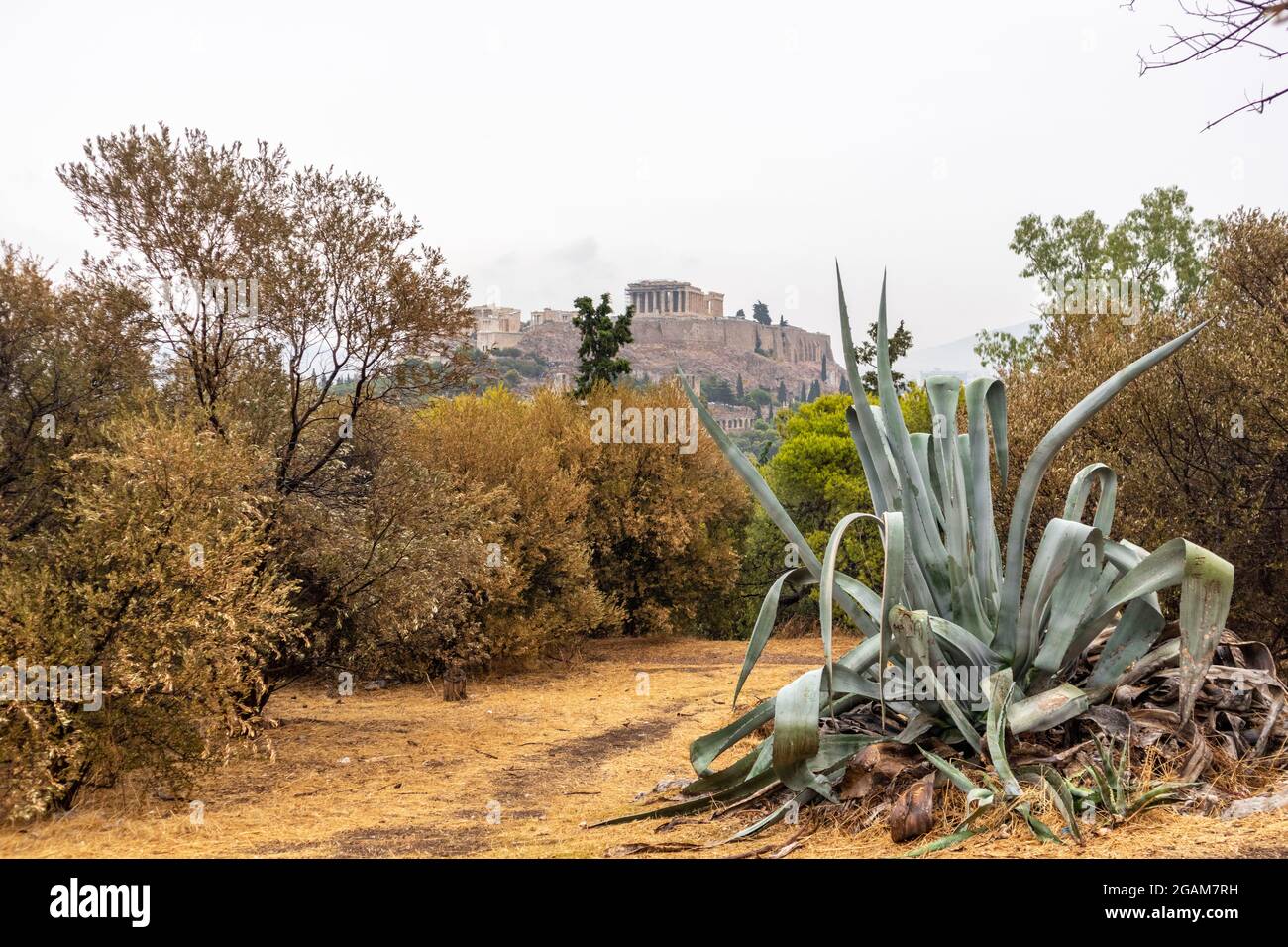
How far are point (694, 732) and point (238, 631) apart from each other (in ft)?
15.6

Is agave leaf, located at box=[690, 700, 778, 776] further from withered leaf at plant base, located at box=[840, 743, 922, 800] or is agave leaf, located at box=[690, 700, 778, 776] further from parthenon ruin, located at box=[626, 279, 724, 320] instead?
parthenon ruin, located at box=[626, 279, 724, 320]

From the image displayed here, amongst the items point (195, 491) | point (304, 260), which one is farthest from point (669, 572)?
point (195, 491)

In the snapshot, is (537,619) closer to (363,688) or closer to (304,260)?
(363,688)

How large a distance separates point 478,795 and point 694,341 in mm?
143202

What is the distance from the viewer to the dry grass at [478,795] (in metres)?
5.00

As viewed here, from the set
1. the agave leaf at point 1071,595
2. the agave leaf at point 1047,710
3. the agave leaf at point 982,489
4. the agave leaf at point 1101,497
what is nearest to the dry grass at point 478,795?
the agave leaf at point 1047,710

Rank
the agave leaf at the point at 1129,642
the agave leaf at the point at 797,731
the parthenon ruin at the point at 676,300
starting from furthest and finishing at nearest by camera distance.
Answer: the parthenon ruin at the point at 676,300 < the agave leaf at the point at 1129,642 < the agave leaf at the point at 797,731

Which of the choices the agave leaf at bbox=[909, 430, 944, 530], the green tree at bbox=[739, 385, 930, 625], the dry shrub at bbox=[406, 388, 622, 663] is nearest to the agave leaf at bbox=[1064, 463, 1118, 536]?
the agave leaf at bbox=[909, 430, 944, 530]

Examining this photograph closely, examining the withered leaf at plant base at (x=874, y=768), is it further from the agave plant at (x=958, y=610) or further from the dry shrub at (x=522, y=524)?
the dry shrub at (x=522, y=524)

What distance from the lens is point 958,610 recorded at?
20.3 feet

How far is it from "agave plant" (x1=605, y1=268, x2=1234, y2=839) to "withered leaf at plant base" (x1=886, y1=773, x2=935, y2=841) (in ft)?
1.20

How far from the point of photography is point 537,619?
630 inches

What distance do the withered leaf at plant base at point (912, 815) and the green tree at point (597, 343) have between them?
17.7 m

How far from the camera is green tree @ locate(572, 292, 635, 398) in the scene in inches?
887
